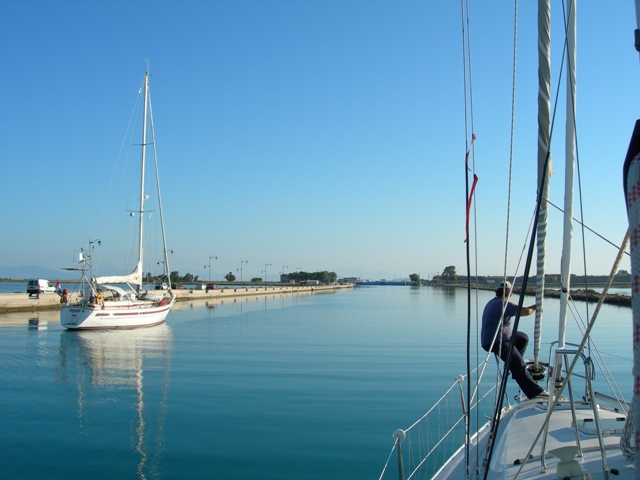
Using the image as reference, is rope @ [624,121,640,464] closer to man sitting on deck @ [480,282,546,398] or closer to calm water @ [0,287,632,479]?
man sitting on deck @ [480,282,546,398]

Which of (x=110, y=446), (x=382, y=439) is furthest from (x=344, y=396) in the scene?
(x=110, y=446)

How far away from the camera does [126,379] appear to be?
16828mm

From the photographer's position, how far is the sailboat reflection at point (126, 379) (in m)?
10.8

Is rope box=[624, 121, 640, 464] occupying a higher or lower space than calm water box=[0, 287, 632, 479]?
higher

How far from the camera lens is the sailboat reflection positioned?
10.8m

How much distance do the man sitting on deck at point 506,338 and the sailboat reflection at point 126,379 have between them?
572 cm

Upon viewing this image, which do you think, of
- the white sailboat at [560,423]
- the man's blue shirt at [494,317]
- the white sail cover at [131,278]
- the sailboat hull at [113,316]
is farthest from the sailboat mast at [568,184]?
the white sail cover at [131,278]

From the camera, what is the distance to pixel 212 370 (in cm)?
1858

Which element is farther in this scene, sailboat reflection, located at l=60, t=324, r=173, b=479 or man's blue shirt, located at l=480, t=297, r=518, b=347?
sailboat reflection, located at l=60, t=324, r=173, b=479

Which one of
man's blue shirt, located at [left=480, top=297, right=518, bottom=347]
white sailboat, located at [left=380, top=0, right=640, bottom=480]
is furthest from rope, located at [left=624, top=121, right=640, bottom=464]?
man's blue shirt, located at [left=480, top=297, right=518, bottom=347]

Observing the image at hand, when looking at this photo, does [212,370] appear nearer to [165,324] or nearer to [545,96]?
[545,96]

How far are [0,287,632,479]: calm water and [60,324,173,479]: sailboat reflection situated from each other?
1.6 inches

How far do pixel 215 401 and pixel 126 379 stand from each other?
466 cm

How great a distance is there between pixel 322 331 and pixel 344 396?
712 inches
